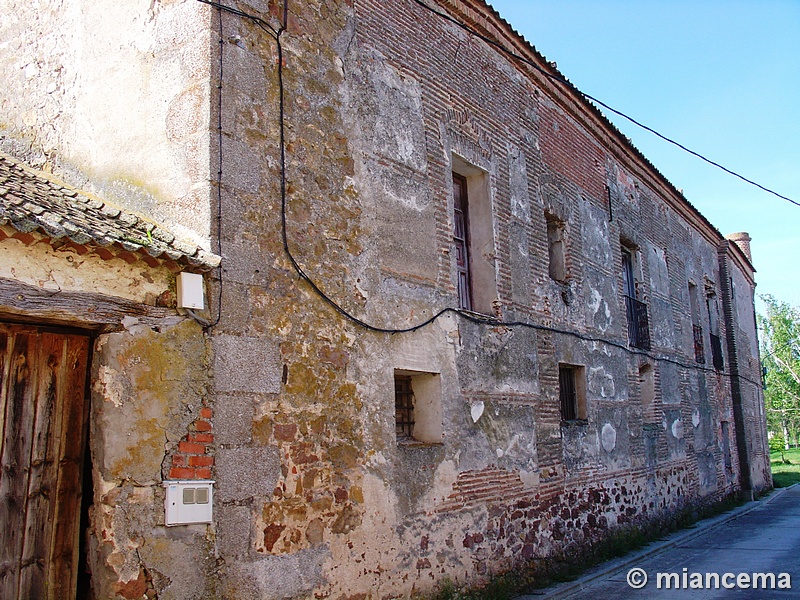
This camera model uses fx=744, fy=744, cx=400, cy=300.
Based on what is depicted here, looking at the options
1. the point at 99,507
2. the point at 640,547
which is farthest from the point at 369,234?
the point at 640,547

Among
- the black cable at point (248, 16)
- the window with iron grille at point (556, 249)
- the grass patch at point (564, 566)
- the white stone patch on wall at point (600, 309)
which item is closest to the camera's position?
the black cable at point (248, 16)

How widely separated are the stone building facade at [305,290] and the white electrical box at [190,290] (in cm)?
7

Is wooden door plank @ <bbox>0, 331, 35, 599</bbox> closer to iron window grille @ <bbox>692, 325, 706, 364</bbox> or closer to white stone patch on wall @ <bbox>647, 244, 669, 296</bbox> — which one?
white stone patch on wall @ <bbox>647, 244, 669, 296</bbox>

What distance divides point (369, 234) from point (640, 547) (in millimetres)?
6784

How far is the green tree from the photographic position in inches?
1608

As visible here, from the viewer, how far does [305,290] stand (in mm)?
5762

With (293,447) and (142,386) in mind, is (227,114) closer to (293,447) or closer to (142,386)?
(142,386)

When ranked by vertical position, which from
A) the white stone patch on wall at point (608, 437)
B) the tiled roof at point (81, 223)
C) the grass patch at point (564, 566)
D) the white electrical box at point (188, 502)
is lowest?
the grass patch at point (564, 566)

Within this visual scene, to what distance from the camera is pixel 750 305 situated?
908 inches

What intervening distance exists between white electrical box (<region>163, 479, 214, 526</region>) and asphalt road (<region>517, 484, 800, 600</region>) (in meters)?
4.00

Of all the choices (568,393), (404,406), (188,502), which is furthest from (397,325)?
(568,393)

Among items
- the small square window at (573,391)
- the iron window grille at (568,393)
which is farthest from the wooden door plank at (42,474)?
the small square window at (573,391)

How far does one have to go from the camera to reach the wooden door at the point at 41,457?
4.35 metres

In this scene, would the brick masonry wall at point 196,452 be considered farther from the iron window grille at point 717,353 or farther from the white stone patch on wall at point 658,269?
the iron window grille at point 717,353
